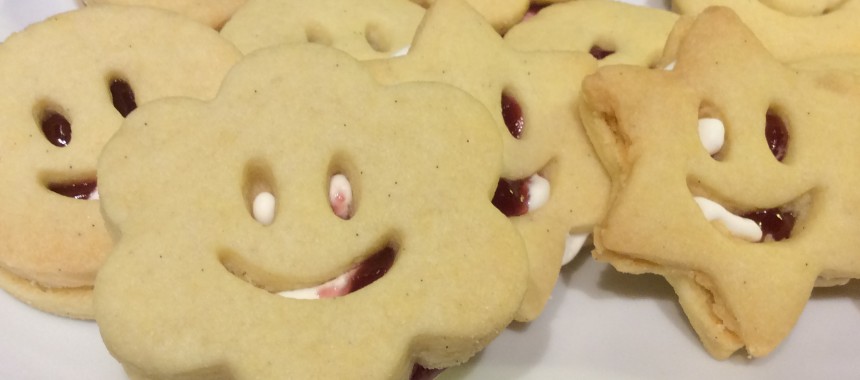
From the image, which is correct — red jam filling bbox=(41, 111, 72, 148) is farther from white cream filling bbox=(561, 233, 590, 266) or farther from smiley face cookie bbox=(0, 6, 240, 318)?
white cream filling bbox=(561, 233, 590, 266)

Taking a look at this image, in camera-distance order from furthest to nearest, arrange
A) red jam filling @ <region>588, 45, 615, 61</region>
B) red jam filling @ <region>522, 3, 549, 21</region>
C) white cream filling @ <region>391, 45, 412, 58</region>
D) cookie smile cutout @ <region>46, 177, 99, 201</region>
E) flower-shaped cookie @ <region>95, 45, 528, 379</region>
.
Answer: red jam filling @ <region>522, 3, 549, 21</region>
red jam filling @ <region>588, 45, 615, 61</region>
white cream filling @ <region>391, 45, 412, 58</region>
cookie smile cutout @ <region>46, 177, 99, 201</region>
flower-shaped cookie @ <region>95, 45, 528, 379</region>

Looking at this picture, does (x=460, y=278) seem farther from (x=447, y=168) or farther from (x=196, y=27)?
(x=196, y=27)

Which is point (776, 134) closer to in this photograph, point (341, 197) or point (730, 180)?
point (730, 180)

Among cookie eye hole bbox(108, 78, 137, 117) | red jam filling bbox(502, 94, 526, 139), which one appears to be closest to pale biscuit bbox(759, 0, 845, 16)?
red jam filling bbox(502, 94, 526, 139)

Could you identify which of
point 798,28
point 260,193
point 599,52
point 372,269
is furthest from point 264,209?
point 798,28

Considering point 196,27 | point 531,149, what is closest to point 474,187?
point 531,149

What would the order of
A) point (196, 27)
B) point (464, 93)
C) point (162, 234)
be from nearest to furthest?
point (162, 234), point (464, 93), point (196, 27)
